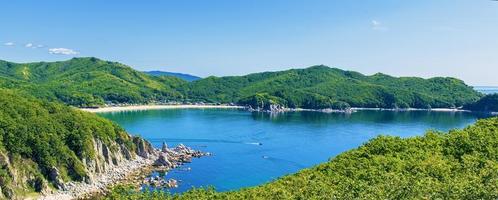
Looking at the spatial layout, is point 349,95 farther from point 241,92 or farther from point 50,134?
point 50,134

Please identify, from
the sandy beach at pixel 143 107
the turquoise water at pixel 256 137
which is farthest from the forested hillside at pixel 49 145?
the sandy beach at pixel 143 107

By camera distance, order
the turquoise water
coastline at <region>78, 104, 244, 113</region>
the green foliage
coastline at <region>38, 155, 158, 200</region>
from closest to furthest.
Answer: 1. coastline at <region>38, 155, 158, 200</region>
2. the green foliage
3. the turquoise water
4. coastline at <region>78, 104, 244, 113</region>

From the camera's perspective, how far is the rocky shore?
146 feet

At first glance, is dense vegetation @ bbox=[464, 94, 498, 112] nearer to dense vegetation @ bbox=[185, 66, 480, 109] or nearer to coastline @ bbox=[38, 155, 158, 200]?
dense vegetation @ bbox=[185, 66, 480, 109]

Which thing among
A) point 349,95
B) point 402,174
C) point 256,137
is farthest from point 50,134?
point 349,95

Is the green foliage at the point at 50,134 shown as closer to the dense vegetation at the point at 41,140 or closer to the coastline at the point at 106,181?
the dense vegetation at the point at 41,140

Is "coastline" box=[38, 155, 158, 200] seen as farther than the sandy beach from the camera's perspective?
No

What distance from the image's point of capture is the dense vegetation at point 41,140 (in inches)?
1656

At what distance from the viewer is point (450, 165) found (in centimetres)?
2602

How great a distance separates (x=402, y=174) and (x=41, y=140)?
124 feet

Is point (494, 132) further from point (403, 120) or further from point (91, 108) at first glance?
point (91, 108)

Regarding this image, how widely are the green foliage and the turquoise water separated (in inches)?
404

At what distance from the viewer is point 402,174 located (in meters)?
23.9

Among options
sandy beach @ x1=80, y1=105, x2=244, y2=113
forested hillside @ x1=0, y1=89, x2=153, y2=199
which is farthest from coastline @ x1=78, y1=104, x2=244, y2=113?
forested hillside @ x1=0, y1=89, x2=153, y2=199
